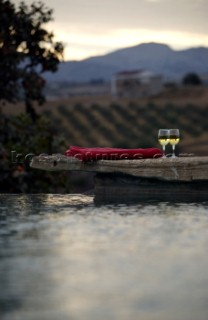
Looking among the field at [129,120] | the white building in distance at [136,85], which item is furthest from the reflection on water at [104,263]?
the white building in distance at [136,85]

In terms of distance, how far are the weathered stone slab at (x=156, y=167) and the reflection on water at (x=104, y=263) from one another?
32.3 inches

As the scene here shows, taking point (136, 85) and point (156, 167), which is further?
point (136, 85)

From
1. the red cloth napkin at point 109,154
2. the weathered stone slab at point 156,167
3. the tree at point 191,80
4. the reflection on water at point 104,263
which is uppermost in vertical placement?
the tree at point 191,80

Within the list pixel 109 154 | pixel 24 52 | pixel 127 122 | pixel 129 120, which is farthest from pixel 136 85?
pixel 109 154

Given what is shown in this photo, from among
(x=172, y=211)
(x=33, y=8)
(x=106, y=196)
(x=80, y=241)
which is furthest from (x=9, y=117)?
(x=80, y=241)

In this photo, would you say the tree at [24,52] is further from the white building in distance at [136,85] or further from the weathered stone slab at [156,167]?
the white building in distance at [136,85]

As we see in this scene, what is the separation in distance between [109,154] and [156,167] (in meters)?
0.70

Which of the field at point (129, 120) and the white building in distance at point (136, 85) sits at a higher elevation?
the white building in distance at point (136, 85)

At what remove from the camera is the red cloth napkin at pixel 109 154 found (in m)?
10.2

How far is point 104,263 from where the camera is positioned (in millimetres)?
6176

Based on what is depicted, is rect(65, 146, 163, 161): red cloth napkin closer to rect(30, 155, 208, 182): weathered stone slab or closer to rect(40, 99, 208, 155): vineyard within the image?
rect(30, 155, 208, 182): weathered stone slab

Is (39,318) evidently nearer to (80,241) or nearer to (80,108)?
(80,241)

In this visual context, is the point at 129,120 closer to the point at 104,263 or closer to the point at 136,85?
the point at 136,85

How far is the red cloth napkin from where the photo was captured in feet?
33.4
